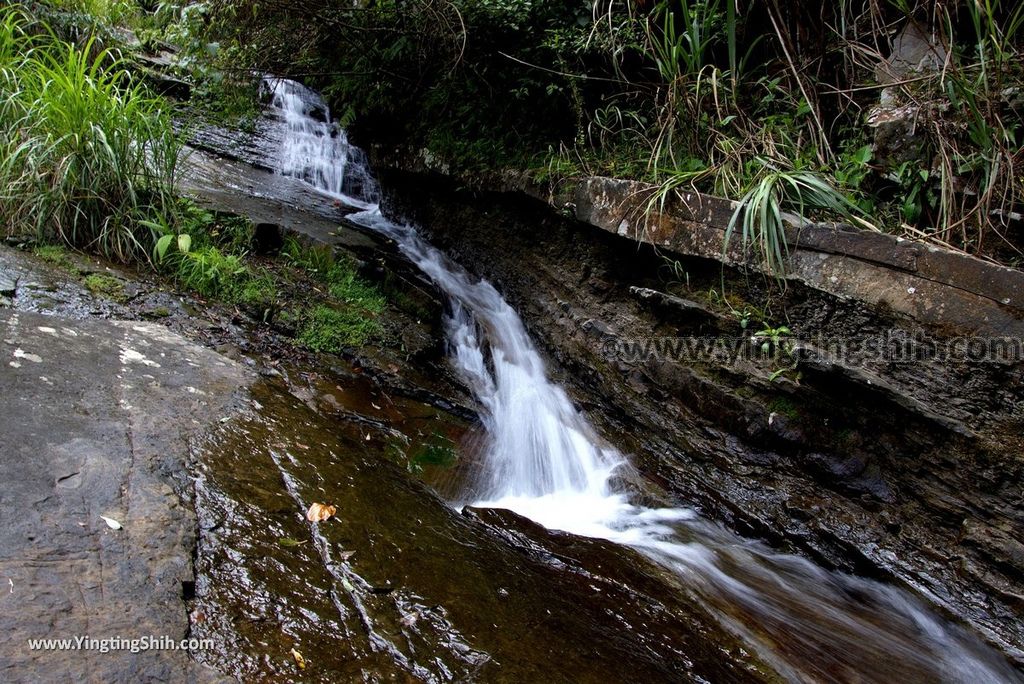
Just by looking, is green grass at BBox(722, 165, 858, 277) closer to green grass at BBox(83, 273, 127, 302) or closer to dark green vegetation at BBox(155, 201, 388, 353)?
dark green vegetation at BBox(155, 201, 388, 353)

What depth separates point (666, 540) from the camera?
10.6 feet

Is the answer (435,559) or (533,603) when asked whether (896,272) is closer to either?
(533,603)

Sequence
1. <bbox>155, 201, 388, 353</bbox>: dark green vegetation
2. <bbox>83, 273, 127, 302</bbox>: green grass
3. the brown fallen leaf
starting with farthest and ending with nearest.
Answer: <bbox>155, 201, 388, 353</bbox>: dark green vegetation
<bbox>83, 273, 127, 302</bbox>: green grass
the brown fallen leaf

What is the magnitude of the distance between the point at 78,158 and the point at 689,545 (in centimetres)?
457

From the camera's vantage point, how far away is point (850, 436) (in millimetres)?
3248

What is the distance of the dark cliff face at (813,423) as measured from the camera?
284 centimetres

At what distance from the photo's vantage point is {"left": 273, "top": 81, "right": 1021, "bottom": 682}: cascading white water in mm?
2594

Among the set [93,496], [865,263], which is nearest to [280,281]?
[93,496]

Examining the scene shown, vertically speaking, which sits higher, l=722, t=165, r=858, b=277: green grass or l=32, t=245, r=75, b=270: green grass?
l=722, t=165, r=858, b=277: green grass

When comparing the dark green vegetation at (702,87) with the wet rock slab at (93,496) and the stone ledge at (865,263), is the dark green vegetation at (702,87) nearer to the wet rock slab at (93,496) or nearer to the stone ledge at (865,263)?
the stone ledge at (865,263)

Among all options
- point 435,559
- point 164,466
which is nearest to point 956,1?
point 435,559

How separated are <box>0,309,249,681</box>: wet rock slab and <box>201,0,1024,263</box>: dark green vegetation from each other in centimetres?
317

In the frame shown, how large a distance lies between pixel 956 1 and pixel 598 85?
2.35m

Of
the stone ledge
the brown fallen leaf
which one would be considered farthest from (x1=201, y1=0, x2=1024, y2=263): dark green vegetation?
the brown fallen leaf
